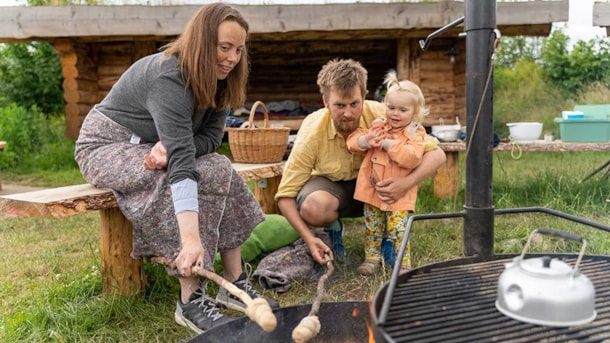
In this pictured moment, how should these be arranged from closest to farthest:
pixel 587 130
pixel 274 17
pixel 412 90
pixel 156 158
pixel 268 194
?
pixel 156 158
pixel 412 90
pixel 268 194
pixel 587 130
pixel 274 17

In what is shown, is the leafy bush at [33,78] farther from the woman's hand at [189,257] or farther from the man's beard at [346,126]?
the woman's hand at [189,257]

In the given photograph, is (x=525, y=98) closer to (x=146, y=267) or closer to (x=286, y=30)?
(x=286, y=30)

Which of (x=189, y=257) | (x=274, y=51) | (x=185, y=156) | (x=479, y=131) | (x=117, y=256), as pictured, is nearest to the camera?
(x=479, y=131)

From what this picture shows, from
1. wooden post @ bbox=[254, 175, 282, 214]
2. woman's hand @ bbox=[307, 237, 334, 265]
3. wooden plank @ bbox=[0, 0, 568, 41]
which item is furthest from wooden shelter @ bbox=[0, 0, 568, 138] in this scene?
woman's hand @ bbox=[307, 237, 334, 265]

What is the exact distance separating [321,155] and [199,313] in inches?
49.6

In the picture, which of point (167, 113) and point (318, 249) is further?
point (318, 249)

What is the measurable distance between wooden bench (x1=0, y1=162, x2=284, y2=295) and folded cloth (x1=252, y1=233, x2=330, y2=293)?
2.14 feet

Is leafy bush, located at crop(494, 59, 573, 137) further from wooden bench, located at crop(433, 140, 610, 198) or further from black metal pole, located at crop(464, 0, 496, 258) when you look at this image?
black metal pole, located at crop(464, 0, 496, 258)

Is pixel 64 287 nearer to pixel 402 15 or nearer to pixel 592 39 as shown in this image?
pixel 402 15

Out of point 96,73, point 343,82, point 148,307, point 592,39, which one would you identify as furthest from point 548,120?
point 148,307

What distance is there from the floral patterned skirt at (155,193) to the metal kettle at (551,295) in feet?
4.82

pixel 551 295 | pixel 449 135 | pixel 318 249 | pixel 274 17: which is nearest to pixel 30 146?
pixel 274 17

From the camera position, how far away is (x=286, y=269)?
314 cm

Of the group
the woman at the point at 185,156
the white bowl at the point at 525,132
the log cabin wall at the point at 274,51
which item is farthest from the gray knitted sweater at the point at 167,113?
the log cabin wall at the point at 274,51
